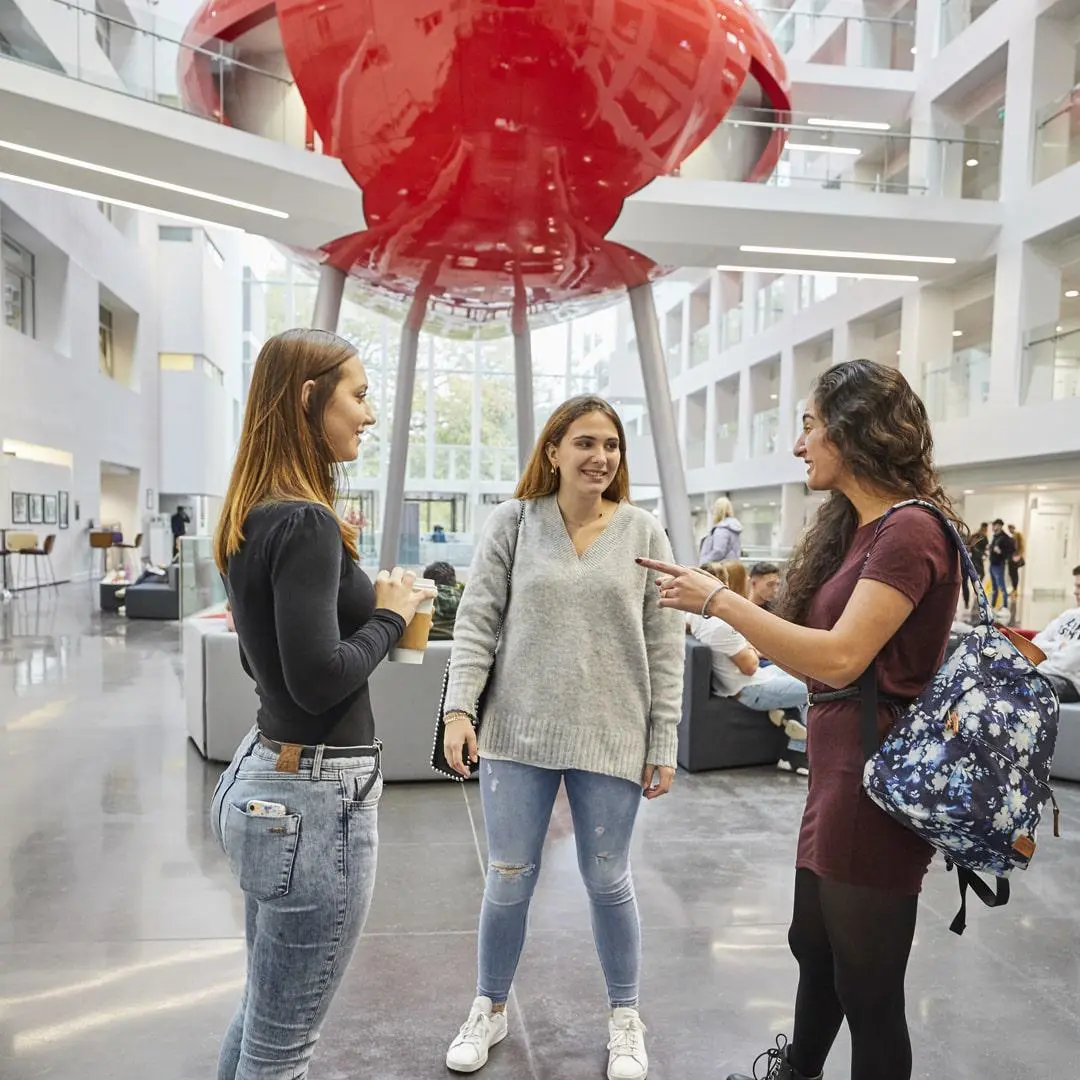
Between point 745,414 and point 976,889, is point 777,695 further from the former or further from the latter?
point 745,414

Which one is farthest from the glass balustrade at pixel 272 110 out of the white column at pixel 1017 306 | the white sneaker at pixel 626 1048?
the white sneaker at pixel 626 1048

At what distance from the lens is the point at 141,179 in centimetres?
1003

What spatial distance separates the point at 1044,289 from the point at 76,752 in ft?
49.6

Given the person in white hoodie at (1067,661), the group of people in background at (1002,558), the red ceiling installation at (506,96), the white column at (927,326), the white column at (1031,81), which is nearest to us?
the red ceiling installation at (506,96)

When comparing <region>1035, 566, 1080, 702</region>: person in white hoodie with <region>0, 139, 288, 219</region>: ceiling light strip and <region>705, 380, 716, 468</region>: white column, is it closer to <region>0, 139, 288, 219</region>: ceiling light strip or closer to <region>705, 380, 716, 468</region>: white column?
<region>0, 139, 288, 219</region>: ceiling light strip

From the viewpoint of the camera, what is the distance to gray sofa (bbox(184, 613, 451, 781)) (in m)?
5.12

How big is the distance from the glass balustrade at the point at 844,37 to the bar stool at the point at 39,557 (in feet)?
56.8

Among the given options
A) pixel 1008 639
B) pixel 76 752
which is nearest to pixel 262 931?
pixel 1008 639

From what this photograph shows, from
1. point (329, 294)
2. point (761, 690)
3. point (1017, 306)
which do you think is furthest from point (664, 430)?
point (1017, 306)

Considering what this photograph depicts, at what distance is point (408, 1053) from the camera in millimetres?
2502

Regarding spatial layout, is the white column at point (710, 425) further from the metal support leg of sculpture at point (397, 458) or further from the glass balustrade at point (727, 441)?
the metal support leg of sculpture at point (397, 458)

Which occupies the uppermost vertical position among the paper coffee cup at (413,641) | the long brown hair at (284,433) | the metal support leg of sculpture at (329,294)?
the metal support leg of sculpture at (329,294)

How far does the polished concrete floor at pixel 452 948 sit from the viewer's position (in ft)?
8.29

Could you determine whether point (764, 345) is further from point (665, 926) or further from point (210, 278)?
point (665, 926)
